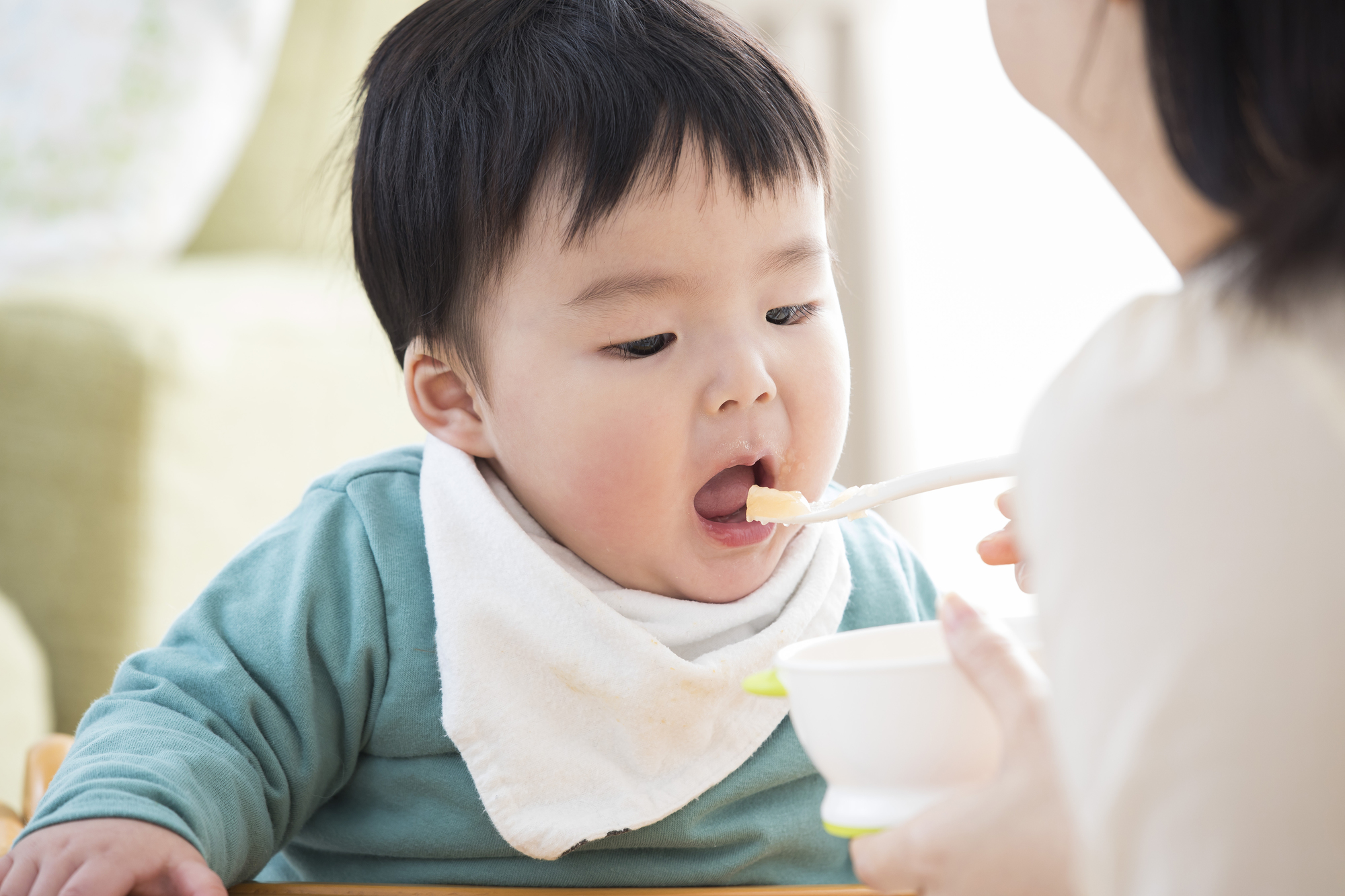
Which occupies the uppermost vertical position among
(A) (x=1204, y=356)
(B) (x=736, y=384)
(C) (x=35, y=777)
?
(A) (x=1204, y=356)

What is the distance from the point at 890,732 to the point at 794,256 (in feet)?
1.43

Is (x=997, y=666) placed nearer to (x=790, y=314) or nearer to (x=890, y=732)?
(x=890, y=732)

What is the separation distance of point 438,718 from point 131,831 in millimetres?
229

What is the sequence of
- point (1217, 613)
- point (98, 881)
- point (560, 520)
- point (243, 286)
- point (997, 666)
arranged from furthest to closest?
point (243, 286) → point (560, 520) → point (98, 881) → point (997, 666) → point (1217, 613)

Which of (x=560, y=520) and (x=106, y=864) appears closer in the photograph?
(x=106, y=864)

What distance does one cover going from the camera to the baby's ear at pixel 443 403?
0.93m

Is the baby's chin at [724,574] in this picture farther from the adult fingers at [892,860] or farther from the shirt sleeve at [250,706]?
the adult fingers at [892,860]

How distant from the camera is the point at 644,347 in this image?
0.82m

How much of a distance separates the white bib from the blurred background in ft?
1.67

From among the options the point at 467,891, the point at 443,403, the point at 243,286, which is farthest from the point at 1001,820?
the point at 243,286

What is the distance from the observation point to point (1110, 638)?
15.9 inches

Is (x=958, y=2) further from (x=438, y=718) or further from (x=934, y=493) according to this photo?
(x=438, y=718)

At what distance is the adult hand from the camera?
0.47 meters

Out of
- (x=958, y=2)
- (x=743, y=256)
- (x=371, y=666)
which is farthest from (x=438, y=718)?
(x=958, y=2)
